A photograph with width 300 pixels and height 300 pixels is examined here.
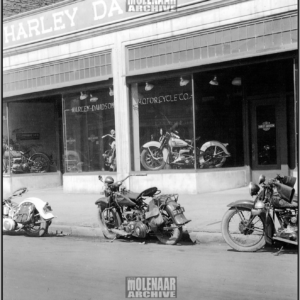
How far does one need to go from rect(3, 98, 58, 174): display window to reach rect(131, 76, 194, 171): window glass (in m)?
4.10

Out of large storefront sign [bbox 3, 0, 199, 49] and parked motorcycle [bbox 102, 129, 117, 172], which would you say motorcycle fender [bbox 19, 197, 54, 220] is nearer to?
parked motorcycle [bbox 102, 129, 117, 172]

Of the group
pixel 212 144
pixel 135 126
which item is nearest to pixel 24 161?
pixel 135 126

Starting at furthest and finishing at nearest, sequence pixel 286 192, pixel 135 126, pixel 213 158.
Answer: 1. pixel 135 126
2. pixel 213 158
3. pixel 286 192

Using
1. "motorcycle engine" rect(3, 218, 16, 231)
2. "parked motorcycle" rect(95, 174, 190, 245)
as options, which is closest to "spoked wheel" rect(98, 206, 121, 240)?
"parked motorcycle" rect(95, 174, 190, 245)

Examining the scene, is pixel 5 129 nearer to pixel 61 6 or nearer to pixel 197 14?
pixel 61 6

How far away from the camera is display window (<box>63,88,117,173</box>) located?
1535cm

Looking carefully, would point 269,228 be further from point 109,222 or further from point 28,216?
point 28,216

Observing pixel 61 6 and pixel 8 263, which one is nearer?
pixel 8 263

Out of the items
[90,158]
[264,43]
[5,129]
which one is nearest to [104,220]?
[264,43]

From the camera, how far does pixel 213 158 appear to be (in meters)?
14.0

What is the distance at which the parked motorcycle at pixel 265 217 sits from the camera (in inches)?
276

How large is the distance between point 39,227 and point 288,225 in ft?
14.7

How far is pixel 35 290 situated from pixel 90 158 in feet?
34.7

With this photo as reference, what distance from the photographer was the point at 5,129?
17703 millimetres
